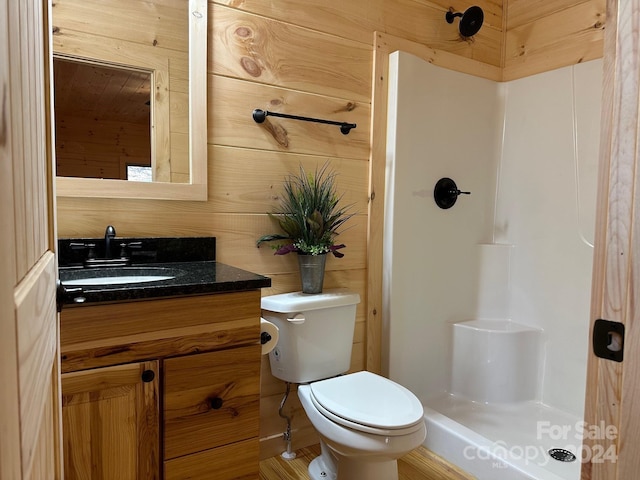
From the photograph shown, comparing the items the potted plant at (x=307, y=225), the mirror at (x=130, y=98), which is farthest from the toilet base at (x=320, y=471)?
the mirror at (x=130, y=98)

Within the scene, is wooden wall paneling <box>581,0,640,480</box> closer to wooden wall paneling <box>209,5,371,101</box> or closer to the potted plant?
the potted plant

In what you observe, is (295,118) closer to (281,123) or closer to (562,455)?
(281,123)

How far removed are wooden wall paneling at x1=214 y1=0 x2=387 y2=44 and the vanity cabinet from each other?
1.21 m

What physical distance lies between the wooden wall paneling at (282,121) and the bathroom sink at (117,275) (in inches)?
21.9

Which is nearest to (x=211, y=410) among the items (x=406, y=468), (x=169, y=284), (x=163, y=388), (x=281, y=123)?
(x=163, y=388)

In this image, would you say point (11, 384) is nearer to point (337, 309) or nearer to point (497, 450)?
point (337, 309)

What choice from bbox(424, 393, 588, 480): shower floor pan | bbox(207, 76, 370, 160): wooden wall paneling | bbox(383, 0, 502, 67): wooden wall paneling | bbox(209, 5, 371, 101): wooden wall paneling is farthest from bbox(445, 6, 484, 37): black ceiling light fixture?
bbox(424, 393, 588, 480): shower floor pan

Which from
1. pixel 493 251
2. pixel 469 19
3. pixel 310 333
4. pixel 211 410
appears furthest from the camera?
pixel 493 251

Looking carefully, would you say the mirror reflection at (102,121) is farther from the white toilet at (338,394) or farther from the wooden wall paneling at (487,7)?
the wooden wall paneling at (487,7)

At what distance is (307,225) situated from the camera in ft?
5.92

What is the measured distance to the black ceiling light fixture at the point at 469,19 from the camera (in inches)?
89.0

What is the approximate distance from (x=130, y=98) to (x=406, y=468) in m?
1.85

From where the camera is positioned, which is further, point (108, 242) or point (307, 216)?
point (307, 216)

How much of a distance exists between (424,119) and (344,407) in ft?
4.78
